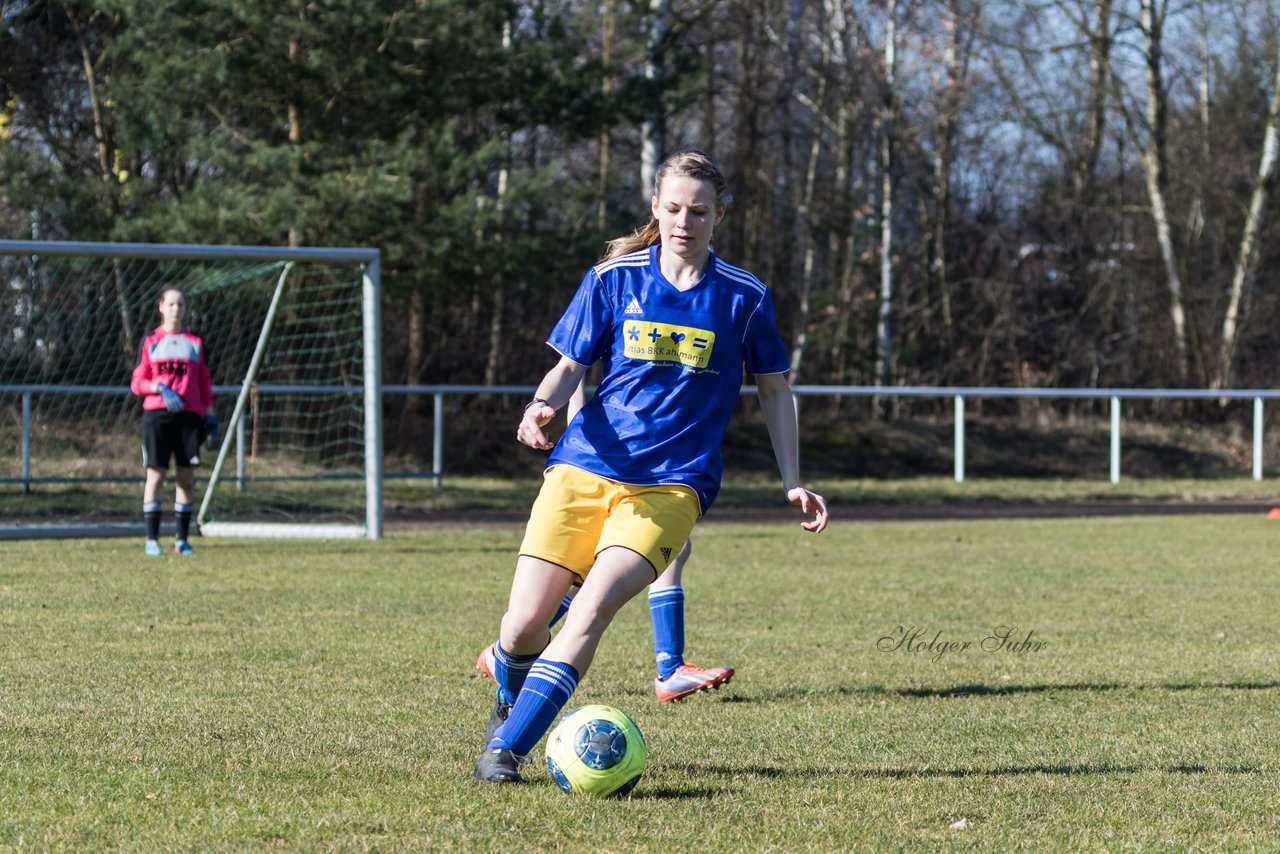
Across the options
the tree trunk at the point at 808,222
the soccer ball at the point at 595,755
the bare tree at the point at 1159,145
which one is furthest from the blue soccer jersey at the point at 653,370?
the bare tree at the point at 1159,145

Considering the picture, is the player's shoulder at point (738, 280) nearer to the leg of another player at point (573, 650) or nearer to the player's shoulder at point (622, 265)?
the player's shoulder at point (622, 265)

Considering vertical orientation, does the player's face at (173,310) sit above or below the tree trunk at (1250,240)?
below

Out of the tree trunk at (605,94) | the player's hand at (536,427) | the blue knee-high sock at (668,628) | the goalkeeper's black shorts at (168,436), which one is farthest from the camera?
the tree trunk at (605,94)

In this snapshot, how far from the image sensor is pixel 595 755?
3951 millimetres

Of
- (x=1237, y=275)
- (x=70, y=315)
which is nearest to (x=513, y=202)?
(x=70, y=315)

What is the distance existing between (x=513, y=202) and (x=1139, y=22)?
1352 cm

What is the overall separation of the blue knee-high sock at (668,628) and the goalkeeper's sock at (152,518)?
5.97m

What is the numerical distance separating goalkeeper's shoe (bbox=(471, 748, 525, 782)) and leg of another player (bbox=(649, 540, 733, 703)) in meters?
1.65

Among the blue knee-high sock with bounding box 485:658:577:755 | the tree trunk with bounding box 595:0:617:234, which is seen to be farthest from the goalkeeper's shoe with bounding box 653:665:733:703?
the tree trunk with bounding box 595:0:617:234

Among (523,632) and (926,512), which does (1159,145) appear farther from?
(523,632)

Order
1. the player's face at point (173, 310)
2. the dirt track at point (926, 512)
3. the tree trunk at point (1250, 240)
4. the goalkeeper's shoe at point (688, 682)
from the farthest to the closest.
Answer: the tree trunk at point (1250, 240) → the dirt track at point (926, 512) → the player's face at point (173, 310) → the goalkeeper's shoe at point (688, 682)

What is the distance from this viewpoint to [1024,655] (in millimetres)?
6941

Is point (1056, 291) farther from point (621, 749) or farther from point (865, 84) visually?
point (621, 749)

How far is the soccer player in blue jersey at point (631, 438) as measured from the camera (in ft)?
13.2
